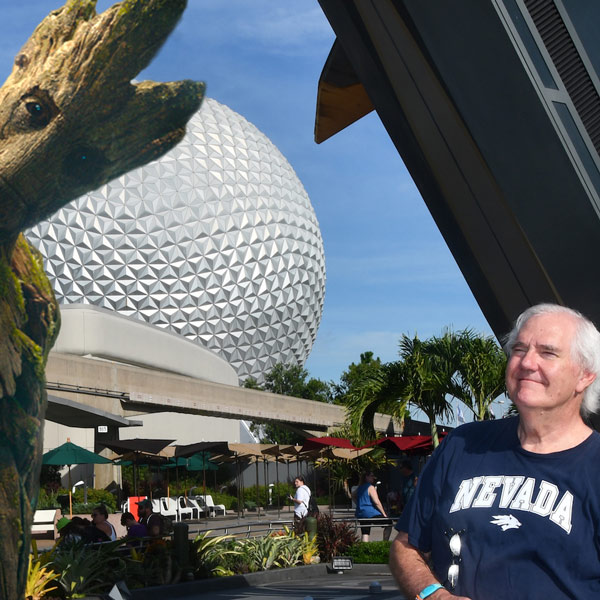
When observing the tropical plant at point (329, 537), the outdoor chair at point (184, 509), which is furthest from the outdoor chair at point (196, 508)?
the tropical plant at point (329, 537)

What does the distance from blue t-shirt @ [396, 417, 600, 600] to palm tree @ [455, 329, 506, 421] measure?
55.0ft

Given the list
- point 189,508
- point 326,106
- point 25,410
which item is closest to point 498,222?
point 326,106

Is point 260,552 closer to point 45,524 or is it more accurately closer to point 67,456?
point 67,456

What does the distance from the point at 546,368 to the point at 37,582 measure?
7.90 metres

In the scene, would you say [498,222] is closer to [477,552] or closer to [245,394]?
[477,552]

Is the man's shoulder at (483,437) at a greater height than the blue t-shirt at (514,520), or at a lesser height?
greater

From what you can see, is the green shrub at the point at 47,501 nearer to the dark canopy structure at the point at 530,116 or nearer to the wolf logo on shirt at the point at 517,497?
the dark canopy structure at the point at 530,116

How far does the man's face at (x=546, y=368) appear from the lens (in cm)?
238

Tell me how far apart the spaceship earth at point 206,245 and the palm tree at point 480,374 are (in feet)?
67.6

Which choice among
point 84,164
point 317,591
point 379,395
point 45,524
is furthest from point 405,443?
point 84,164

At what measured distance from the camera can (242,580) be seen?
1241 cm

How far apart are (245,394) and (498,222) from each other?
29.3 m

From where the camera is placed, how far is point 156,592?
36.1 feet

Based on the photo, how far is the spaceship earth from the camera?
→ 42.5m
